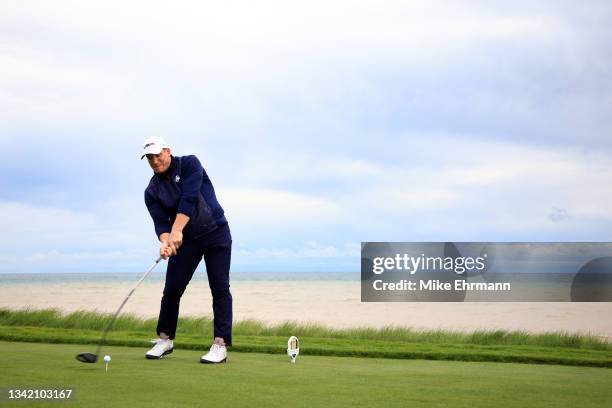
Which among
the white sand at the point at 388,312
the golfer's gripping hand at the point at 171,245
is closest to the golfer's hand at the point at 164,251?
the golfer's gripping hand at the point at 171,245

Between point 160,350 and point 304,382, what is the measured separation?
213 cm

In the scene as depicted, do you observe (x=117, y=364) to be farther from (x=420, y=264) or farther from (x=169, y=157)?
(x=420, y=264)

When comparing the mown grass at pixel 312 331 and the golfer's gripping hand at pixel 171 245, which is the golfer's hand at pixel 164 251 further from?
the mown grass at pixel 312 331

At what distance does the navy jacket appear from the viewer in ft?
23.2

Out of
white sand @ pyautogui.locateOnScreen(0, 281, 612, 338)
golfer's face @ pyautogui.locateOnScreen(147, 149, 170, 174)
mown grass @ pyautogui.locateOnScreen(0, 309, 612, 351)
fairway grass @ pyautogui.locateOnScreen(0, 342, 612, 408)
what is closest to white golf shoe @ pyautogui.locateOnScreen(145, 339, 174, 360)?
fairway grass @ pyautogui.locateOnScreen(0, 342, 612, 408)

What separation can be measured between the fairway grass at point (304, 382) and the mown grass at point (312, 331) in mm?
3308

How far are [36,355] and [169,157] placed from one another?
6.44 feet

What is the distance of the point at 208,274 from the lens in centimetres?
736

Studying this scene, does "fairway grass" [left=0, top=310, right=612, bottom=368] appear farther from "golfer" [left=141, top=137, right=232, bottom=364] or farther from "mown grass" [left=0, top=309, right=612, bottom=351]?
"golfer" [left=141, top=137, right=232, bottom=364]

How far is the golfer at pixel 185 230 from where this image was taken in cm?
699

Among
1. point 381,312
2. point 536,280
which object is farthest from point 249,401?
point 536,280

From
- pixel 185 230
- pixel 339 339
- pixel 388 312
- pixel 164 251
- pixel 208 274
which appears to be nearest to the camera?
pixel 164 251

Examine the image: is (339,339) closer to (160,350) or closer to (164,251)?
(160,350)

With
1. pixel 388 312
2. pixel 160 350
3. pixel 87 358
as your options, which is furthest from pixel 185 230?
pixel 388 312
